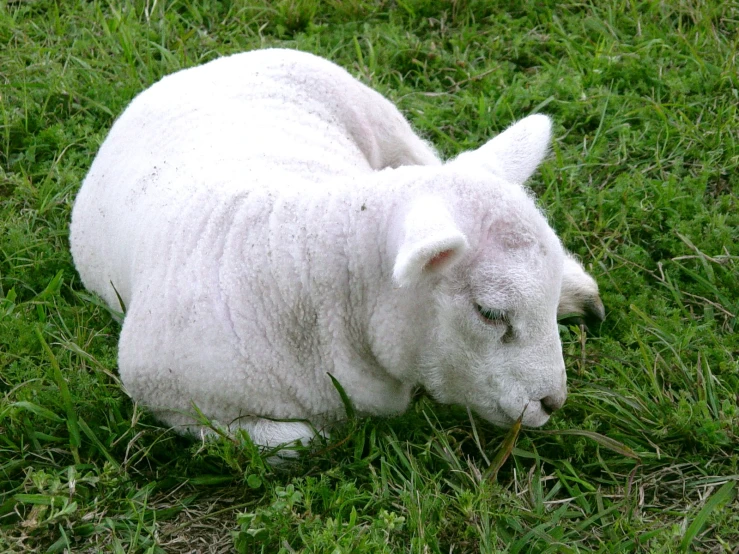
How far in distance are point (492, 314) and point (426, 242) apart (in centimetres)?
45

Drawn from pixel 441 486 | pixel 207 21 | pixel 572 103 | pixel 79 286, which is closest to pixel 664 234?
pixel 572 103

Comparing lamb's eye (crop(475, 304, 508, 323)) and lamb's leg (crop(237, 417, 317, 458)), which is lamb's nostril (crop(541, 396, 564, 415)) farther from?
lamb's leg (crop(237, 417, 317, 458))

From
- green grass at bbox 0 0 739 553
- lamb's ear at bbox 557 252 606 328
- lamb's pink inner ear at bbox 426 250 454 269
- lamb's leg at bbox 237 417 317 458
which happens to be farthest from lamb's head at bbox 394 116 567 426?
lamb's ear at bbox 557 252 606 328

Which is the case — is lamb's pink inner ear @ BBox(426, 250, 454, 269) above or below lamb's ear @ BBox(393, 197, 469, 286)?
below

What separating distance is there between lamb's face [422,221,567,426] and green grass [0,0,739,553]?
227 mm

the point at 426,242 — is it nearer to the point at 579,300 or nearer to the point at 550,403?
the point at 550,403

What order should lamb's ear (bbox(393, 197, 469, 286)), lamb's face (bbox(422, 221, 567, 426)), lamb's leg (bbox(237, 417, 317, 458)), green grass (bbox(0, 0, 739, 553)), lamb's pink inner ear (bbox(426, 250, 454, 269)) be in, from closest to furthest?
lamb's ear (bbox(393, 197, 469, 286)) → lamb's pink inner ear (bbox(426, 250, 454, 269)) → lamb's face (bbox(422, 221, 567, 426)) → green grass (bbox(0, 0, 739, 553)) → lamb's leg (bbox(237, 417, 317, 458))

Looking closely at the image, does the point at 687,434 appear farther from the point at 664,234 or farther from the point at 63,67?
the point at 63,67

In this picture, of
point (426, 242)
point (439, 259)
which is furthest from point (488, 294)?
point (426, 242)

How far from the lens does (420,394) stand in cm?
374

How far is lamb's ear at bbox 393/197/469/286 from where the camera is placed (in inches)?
113

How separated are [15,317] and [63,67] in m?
2.18

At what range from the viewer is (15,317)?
4.10 m

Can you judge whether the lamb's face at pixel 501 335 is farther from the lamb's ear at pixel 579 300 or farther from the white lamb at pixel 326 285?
the lamb's ear at pixel 579 300
